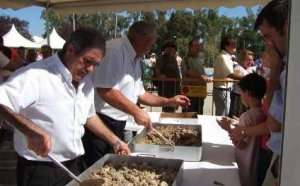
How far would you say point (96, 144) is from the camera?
8.85ft

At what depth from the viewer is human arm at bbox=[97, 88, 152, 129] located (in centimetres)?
238

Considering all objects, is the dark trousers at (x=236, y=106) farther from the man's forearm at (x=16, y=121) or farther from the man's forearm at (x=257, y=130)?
the man's forearm at (x=16, y=121)

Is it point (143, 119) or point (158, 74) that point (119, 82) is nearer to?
point (143, 119)

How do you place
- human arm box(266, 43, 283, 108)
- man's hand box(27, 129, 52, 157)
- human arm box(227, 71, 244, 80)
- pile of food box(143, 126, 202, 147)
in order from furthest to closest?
human arm box(227, 71, 244, 80) → pile of food box(143, 126, 202, 147) → man's hand box(27, 129, 52, 157) → human arm box(266, 43, 283, 108)

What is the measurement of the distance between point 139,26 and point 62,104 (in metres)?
1.01

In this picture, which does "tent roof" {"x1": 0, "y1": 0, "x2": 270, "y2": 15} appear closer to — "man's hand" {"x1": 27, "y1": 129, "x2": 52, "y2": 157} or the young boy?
the young boy

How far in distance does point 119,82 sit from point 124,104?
0.27 m

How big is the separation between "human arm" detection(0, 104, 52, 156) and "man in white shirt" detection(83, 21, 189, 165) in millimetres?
844

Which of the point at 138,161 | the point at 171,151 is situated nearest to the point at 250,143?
the point at 171,151

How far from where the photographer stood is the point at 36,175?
186cm

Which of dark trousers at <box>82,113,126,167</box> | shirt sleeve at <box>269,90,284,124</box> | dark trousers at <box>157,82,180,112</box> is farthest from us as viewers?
dark trousers at <box>157,82,180,112</box>

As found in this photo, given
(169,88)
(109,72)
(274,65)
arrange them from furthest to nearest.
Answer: (169,88) < (109,72) < (274,65)

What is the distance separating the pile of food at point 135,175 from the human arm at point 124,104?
23.0 inches

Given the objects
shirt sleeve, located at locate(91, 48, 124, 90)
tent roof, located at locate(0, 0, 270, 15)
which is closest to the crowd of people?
shirt sleeve, located at locate(91, 48, 124, 90)
